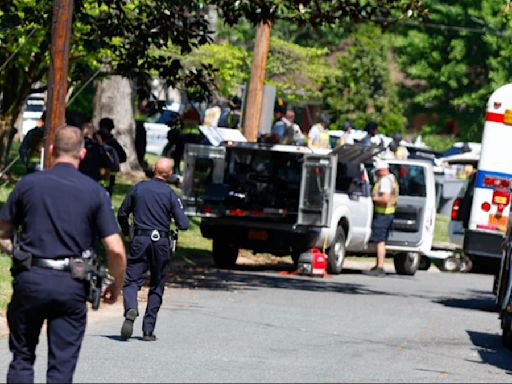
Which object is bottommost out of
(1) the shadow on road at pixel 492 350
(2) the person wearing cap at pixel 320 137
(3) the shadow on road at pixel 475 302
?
(3) the shadow on road at pixel 475 302

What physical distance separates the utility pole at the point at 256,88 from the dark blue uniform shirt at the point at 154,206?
47.4 feet

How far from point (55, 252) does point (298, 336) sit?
6.80 meters

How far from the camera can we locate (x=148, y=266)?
44.8 feet

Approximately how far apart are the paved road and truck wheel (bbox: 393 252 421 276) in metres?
3.30

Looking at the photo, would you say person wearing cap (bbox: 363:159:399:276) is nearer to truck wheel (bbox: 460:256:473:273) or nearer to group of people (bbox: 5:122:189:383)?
truck wheel (bbox: 460:256:473:273)

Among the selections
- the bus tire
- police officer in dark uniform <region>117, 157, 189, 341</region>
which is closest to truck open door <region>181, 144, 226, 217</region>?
the bus tire

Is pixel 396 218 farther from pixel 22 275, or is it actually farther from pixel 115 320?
pixel 22 275

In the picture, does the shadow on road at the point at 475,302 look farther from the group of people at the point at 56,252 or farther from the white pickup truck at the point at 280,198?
the group of people at the point at 56,252

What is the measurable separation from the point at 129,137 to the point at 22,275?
25.6 m

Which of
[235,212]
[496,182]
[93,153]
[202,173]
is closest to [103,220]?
[93,153]

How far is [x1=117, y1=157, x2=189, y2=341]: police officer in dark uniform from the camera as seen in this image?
13.5 m

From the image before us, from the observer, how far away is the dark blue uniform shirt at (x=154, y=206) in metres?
13.5

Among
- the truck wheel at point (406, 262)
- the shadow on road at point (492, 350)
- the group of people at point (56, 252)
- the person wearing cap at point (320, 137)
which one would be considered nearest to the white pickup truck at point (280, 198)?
the truck wheel at point (406, 262)

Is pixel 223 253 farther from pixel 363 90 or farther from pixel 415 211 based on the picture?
pixel 363 90
